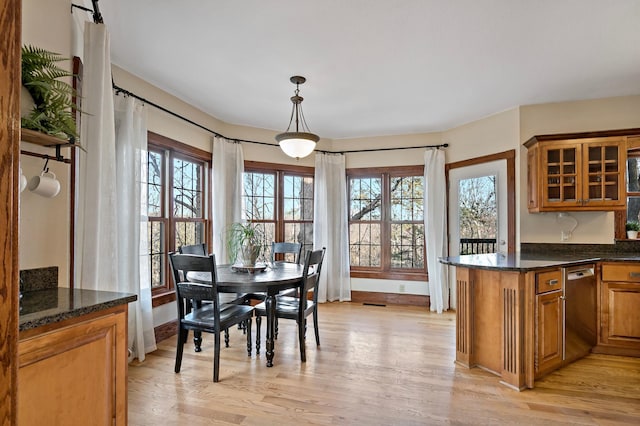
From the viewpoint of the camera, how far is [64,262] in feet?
5.80

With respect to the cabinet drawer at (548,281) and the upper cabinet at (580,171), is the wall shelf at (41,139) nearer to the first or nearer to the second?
the cabinet drawer at (548,281)

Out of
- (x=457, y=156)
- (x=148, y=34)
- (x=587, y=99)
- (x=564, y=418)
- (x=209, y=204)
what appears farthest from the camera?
(x=457, y=156)

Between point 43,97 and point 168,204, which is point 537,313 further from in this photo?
point 168,204

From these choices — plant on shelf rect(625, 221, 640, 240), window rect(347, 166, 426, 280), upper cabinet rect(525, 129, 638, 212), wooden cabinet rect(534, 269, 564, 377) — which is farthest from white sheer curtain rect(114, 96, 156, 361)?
plant on shelf rect(625, 221, 640, 240)

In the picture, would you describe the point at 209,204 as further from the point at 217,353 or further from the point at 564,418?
the point at 564,418

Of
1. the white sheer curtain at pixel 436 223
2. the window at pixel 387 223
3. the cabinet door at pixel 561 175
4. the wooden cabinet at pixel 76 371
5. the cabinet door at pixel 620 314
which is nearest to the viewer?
the wooden cabinet at pixel 76 371

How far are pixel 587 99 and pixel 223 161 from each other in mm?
4320

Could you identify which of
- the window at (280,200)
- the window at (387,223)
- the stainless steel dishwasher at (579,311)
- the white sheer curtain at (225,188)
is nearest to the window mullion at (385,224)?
the window at (387,223)

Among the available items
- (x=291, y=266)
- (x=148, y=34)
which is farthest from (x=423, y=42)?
(x=291, y=266)

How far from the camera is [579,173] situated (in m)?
3.49

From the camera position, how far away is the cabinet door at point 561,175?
3.50 m

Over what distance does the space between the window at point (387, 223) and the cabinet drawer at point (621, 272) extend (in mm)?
2218

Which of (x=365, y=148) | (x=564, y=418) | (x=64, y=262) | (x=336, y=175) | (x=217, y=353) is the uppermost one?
(x=365, y=148)

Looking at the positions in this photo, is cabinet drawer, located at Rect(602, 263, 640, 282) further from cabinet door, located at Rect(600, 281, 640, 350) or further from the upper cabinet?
the upper cabinet
